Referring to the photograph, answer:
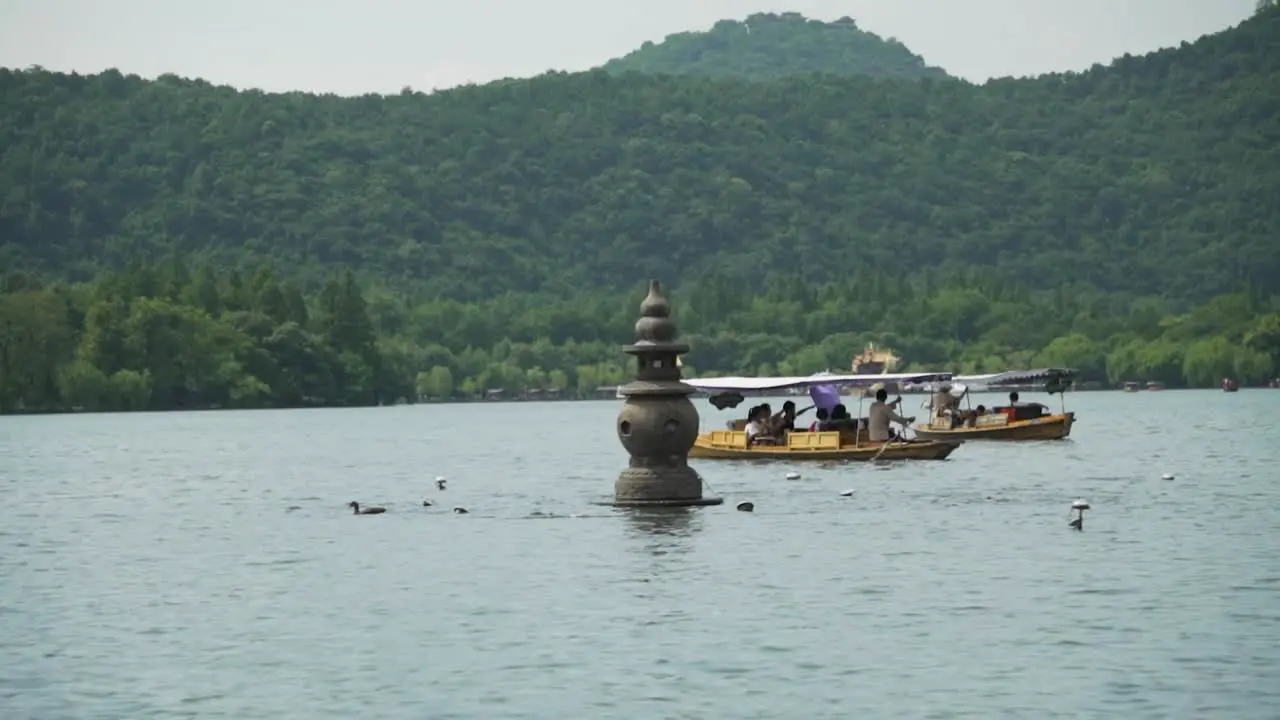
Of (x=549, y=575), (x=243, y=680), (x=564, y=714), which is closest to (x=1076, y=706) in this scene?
(x=564, y=714)

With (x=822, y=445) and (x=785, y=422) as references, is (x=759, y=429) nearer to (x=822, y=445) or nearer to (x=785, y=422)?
(x=785, y=422)

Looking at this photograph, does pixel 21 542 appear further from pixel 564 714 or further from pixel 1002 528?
pixel 564 714

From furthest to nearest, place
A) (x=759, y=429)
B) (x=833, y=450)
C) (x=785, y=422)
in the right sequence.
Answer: (x=785, y=422) < (x=759, y=429) < (x=833, y=450)

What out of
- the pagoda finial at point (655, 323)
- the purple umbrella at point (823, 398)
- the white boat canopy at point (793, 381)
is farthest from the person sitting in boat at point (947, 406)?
the pagoda finial at point (655, 323)

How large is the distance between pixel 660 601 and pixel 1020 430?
207 ft

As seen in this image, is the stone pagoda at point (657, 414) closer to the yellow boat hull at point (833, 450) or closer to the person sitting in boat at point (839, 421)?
the yellow boat hull at point (833, 450)

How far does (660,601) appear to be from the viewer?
3878 centimetres

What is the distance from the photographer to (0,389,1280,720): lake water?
98.7ft

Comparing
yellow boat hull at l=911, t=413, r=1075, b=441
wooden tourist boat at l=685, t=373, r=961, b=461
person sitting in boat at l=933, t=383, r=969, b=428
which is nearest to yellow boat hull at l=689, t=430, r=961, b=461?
wooden tourist boat at l=685, t=373, r=961, b=461

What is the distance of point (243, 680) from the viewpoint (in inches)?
1248

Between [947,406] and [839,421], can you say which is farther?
[947,406]

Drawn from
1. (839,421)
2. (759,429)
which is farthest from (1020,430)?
(839,421)

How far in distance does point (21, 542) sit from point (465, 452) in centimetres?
5753

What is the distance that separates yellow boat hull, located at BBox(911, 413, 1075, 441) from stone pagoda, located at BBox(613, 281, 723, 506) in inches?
1951
